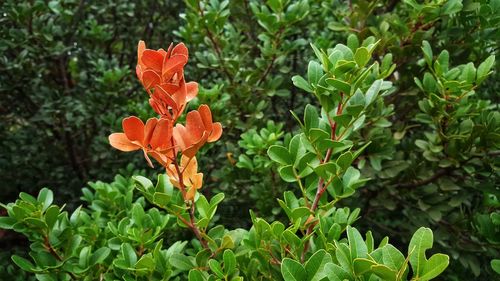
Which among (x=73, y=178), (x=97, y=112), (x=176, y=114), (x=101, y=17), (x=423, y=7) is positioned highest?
(x=176, y=114)

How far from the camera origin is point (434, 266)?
2.70 ft

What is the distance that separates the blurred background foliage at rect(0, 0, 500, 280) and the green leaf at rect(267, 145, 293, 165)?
2.13ft

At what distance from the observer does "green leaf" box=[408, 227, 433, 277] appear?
0.83m

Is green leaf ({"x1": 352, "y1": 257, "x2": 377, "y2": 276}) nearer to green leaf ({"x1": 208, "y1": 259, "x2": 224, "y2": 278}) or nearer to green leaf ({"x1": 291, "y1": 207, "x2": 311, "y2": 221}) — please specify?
green leaf ({"x1": 291, "y1": 207, "x2": 311, "y2": 221})

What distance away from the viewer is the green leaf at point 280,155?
1.24m

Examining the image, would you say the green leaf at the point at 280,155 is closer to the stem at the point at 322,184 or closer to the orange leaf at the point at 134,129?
the stem at the point at 322,184

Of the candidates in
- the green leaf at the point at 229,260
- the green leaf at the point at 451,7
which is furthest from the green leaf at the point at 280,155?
the green leaf at the point at 451,7

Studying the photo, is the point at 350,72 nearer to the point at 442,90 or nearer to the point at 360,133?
the point at 442,90

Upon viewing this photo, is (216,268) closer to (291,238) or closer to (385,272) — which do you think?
(291,238)

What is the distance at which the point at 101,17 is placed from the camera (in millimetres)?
3893

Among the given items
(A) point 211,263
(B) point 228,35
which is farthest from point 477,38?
(A) point 211,263

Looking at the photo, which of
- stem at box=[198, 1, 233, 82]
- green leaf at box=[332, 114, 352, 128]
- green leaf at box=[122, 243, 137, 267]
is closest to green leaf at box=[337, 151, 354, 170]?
green leaf at box=[332, 114, 352, 128]

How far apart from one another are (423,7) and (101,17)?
9.29 feet

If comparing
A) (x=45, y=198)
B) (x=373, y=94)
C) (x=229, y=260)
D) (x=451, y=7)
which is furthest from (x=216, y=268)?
(x=451, y=7)
